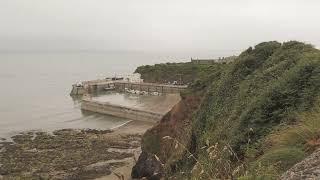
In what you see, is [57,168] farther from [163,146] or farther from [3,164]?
[163,146]

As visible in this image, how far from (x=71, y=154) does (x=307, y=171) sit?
31.3m

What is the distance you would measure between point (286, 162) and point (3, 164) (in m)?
28.0

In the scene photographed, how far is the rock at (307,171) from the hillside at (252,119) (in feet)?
1.22

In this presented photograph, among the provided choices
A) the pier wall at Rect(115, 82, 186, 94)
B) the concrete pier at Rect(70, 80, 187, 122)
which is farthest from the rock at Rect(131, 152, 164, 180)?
the pier wall at Rect(115, 82, 186, 94)

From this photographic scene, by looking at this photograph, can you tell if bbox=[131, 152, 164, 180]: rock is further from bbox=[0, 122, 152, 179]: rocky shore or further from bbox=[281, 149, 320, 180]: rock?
bbox=[281, 149, 320, 180]: rock

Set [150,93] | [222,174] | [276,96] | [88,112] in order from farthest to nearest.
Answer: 1. [150,93]
2. [88,112]
3. [276,96]
4. [222,174]

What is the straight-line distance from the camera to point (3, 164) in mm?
32062

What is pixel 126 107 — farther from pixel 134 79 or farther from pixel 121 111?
pixel 134 79

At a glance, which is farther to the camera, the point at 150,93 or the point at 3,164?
the point at 150,93

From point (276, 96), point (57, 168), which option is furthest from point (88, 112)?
point (276, 96)

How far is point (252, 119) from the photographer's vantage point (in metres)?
12.7

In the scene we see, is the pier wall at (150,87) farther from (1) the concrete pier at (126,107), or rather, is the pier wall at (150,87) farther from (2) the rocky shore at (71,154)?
(2) the rocky shore at (71,154)

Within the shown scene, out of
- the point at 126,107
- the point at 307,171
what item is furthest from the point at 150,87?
the point at 307,171

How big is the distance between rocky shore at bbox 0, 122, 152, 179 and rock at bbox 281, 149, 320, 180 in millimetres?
19311
